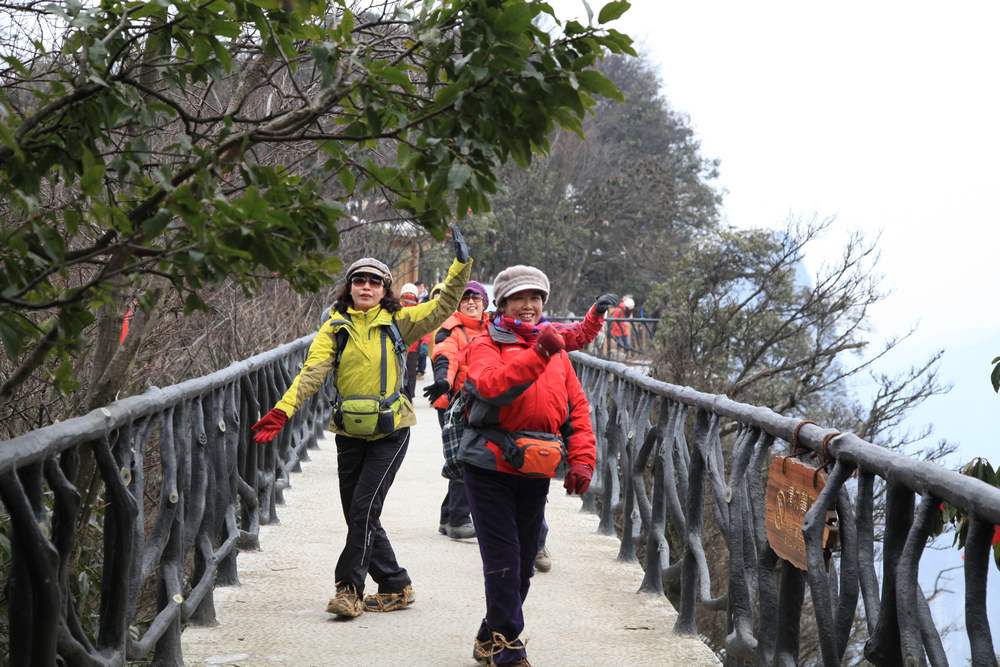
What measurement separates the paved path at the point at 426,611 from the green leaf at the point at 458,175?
2738 millimetres

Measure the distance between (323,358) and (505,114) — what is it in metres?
3.00

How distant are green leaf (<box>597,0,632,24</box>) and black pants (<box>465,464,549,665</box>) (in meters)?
2.35

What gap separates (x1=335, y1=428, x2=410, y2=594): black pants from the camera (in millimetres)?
5648

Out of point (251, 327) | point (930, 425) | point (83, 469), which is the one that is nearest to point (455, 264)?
point (83, 469)

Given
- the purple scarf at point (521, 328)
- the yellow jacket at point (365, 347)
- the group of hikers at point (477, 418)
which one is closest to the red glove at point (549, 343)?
the group of hikers at point (477, 418)

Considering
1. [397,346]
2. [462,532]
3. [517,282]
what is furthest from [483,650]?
[462,532]

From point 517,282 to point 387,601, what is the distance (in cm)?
188

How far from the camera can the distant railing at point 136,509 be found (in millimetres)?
2975

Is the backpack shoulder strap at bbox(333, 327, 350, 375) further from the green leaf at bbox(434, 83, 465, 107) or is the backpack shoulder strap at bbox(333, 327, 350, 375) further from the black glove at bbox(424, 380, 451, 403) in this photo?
the green leaf at bbox(434, 83, 465, 107)

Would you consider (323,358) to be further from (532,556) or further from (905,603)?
(905,603)

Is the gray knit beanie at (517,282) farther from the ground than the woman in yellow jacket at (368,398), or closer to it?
farther from the ground

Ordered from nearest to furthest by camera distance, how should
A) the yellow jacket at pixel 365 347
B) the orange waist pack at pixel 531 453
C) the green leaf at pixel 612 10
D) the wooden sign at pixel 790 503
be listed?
the green leaf at pixel 612 10 → the wooden sign at pixel 790 503 → the orange waist pack at pixel 531 453 → the yellow jacket at pixel 365 347

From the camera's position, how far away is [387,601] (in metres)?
5.96

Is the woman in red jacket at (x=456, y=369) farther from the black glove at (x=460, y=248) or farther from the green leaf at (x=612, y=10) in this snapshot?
the green leaf at (x=612, y=10)
